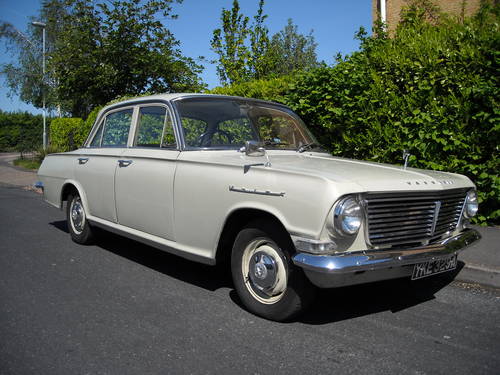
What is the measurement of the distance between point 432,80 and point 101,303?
516 centimetres

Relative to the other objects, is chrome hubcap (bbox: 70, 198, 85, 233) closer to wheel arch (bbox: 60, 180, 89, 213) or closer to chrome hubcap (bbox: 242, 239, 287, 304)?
wheel arch (bbox: 60, 180, 89, 213)

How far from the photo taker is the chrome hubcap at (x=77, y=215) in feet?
19.4

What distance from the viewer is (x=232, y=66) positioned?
15305 mm

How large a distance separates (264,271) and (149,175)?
1.62 metres

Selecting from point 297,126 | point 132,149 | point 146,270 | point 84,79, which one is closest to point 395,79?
point 297,126

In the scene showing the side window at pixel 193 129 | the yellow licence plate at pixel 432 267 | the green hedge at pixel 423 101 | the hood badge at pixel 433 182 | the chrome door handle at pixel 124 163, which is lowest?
the yellow licence plate at pixel 432 267

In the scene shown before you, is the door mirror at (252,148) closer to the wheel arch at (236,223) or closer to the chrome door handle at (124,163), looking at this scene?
the wheel arch at (236,223)

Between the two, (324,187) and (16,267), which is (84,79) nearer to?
(16,267)

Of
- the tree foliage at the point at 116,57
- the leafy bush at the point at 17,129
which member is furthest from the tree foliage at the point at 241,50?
the leafy bush at the point at 17,129

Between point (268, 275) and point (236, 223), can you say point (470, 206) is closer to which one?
point (268, 275)

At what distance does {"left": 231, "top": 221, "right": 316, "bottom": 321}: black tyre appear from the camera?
3.33 meters

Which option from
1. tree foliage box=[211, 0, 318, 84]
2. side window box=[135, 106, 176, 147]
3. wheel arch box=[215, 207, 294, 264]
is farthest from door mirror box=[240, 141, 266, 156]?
tree foliage box=[211, 0, 318, 84]

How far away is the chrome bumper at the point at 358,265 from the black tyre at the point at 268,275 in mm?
257

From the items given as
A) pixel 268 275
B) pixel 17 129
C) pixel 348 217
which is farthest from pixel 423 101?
pixel 17 129
